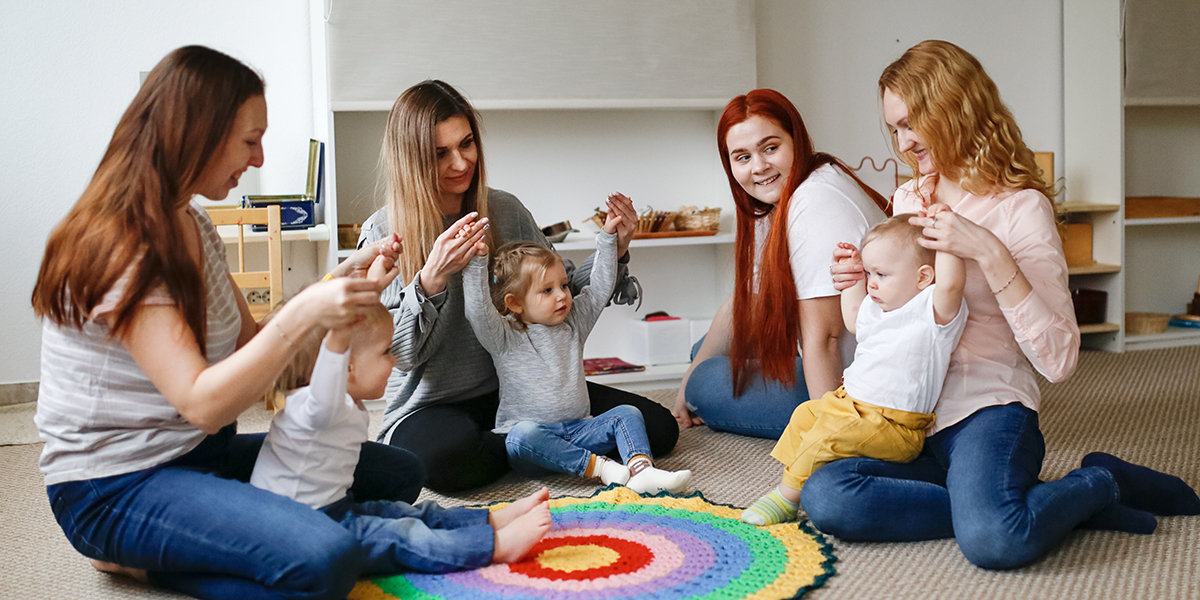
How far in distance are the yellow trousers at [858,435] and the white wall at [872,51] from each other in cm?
229

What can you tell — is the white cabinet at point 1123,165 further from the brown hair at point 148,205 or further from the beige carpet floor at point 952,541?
the brown hair at point 148,205

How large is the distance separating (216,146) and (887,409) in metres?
1.19

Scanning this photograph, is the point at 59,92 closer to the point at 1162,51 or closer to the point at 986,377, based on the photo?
the point at 986,377

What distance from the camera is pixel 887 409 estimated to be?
169 centimetres

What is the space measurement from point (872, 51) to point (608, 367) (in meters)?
1.72

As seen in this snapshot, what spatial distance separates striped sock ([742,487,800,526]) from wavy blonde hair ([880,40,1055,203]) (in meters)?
0.68

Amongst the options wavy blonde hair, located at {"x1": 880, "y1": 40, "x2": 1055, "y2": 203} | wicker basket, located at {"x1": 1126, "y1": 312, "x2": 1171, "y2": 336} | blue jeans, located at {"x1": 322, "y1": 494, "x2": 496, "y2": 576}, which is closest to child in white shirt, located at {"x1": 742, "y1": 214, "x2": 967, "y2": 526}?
wavy blonde hair, located at {"x1": 880, "y1": 40, "x2": 1055, "y2": 203}

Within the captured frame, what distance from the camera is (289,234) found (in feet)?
9.99

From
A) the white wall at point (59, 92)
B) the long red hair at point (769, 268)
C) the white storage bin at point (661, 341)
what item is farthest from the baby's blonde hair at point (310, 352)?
the white wall at point (59, 92)

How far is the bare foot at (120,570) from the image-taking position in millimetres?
1535

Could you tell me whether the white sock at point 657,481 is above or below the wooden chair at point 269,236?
below

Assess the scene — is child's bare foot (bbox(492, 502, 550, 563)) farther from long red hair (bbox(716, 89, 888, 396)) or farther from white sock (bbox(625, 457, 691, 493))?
long red hair (bbox(716, 89, 888, 396))

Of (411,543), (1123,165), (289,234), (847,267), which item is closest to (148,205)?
(411,543)

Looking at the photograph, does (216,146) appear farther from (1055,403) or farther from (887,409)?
(1055,403)
